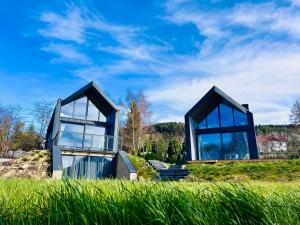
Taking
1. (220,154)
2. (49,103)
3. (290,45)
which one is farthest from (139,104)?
(290,45)

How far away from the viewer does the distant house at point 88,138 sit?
64.7 ft

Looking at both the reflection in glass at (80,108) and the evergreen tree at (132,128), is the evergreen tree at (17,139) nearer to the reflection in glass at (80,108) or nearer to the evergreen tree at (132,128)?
the reflection in glass at (80,108)

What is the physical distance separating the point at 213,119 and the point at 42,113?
77.9 feet

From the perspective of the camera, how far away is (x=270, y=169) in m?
15.9

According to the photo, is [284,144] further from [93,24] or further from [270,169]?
[93,24]

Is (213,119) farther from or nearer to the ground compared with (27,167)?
farther from the ground

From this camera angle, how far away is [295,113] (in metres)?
37.4

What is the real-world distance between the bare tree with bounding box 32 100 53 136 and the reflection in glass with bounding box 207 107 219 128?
2212cm

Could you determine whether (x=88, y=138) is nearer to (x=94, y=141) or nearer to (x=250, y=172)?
(x=94, y=141)

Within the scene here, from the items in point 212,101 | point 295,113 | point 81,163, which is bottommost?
point 81,163

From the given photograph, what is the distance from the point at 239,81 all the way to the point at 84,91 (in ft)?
49.4

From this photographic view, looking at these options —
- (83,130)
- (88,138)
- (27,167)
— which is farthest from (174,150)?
(27,167)

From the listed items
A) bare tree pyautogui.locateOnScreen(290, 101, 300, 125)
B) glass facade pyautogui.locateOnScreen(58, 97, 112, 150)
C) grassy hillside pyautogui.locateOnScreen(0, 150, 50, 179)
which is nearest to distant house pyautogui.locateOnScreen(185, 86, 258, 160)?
glass facade pyautogui.locateOnScreen(58, 97, 112, 150)

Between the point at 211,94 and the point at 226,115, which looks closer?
the point at 226,115
